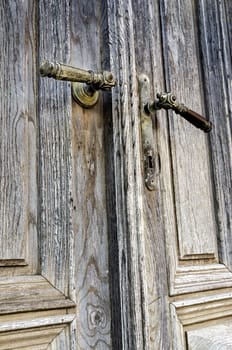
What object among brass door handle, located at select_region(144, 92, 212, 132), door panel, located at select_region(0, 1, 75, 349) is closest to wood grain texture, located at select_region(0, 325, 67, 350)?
door panel, located at select_region(0, 1, 75, 349)

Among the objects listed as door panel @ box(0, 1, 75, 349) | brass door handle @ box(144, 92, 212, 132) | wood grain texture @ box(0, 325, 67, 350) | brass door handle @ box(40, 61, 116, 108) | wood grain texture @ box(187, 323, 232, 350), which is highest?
brass door handle @ box(40, 61, 116, 108)

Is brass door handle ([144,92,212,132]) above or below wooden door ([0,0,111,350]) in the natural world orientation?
above

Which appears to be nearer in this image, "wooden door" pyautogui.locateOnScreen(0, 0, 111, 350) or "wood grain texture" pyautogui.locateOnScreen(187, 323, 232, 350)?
"wooden door" pyautogui.locateOnScreen(0, 0, 111, 350)

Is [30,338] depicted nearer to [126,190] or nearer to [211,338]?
[126,190]

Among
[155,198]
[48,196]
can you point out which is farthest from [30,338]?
[155,198]

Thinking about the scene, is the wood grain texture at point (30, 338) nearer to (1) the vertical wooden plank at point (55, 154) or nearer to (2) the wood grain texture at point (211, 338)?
(1) the vertical wooden plank at point (55, 154)

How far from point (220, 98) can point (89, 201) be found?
506 mm

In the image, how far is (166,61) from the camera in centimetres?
87

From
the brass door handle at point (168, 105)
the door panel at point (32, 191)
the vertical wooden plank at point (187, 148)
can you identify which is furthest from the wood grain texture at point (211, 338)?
the brass door handle at point (168, 105)

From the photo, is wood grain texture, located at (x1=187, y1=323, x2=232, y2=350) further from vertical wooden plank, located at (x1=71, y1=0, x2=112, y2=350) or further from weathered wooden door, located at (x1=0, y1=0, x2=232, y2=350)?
vertical wooden plank, located at (x1=71, y1=0, x2=112, y2=350)

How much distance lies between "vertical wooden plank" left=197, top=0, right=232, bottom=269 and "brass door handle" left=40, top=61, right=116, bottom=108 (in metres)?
0.37

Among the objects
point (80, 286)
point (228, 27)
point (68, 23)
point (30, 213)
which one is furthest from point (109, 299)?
point (228, 27)

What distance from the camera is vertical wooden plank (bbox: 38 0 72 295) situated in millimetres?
610

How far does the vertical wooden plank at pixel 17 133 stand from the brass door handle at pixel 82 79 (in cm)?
5
